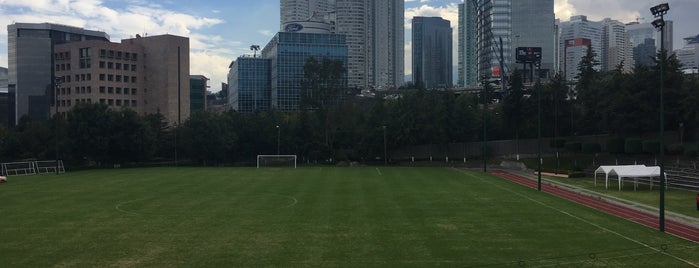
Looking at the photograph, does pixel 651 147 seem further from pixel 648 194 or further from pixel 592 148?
pixel 648 194

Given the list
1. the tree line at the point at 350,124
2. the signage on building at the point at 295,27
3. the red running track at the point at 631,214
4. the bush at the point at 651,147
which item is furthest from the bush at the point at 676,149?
the signage on building at the point at 295,27

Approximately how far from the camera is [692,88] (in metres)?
60.4

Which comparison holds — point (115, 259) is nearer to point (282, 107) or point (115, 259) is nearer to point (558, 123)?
point (558, 123)

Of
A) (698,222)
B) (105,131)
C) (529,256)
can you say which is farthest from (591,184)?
(105,131)

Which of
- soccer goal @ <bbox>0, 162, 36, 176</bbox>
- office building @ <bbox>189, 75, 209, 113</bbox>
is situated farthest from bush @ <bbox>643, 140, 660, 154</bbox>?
office building @ <bbox>189, 75, 209, 113</bbox>

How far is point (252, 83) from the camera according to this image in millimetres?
171750

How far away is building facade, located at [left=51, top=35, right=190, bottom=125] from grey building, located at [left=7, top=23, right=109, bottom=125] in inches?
129

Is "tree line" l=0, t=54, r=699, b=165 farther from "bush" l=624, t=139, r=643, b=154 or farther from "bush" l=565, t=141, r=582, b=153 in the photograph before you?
"bush" l=624, t=139, r=643, b=154

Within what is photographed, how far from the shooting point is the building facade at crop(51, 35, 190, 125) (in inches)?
4911

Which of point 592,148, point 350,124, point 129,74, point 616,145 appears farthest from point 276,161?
point 129,74

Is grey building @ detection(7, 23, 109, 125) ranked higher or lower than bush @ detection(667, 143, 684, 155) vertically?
higher

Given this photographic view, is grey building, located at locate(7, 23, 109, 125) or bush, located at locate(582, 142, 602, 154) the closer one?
bush, located at locate(582, 142, 602, 154)

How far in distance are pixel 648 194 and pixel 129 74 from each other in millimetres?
121606

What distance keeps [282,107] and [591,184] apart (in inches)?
4816
